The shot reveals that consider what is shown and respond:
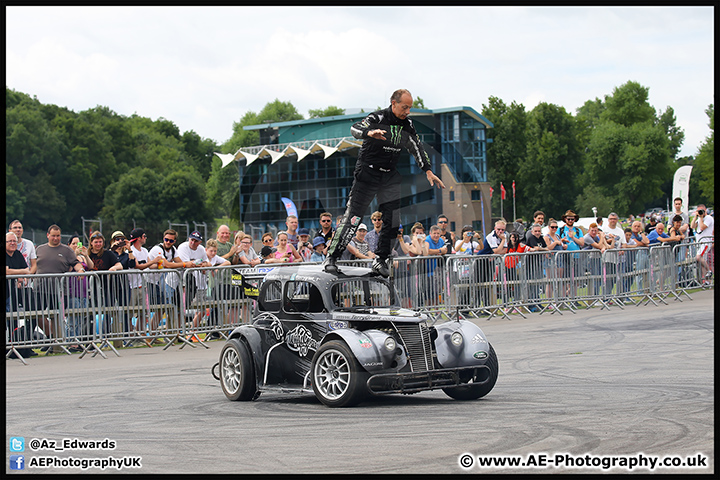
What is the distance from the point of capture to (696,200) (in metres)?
121

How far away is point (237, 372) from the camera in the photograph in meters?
10.1

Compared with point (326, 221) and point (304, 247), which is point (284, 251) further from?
point (326, 221)

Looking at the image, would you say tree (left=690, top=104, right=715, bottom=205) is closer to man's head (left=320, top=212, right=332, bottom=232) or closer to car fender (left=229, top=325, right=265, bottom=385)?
man's head (left=320, top=212, right=332, bottom=232)

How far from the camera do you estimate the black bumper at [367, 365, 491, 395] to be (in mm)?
8906

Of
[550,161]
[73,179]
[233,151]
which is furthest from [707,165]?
[73,179]

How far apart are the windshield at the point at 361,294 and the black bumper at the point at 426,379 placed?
1.13 meters


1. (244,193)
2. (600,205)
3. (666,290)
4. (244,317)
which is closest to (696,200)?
(600,205)

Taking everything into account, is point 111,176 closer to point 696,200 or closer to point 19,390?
point 696,200

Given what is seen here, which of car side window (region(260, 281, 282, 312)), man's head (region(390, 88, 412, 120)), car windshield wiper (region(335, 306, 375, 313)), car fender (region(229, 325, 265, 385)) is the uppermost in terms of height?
man's head (region(390, 88, 412, 120))

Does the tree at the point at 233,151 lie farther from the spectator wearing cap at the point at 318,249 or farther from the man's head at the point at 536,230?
the spectator wearing cap at the point at 318,249

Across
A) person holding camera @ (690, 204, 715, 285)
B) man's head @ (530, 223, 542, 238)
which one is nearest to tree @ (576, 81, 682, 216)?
person holding camera @ (690, 204, 715, 285)

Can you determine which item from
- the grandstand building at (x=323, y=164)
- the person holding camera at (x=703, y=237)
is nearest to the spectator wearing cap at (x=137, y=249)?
the grandstand building at (x=323, y=164)

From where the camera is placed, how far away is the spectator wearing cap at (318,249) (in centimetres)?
1742

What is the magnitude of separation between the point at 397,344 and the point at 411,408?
27.5 inches
